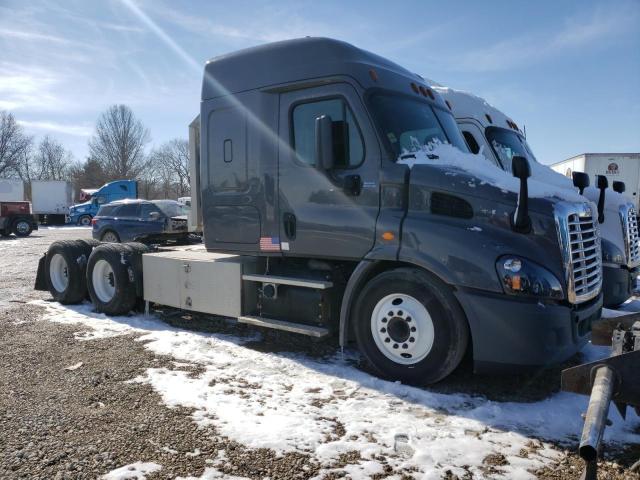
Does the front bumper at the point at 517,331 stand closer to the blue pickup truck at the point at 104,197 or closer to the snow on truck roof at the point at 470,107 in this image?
the snow on truck roof at the point at 470,107

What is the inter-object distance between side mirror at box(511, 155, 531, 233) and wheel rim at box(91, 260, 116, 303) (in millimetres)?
6051

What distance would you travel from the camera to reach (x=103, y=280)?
7602mm

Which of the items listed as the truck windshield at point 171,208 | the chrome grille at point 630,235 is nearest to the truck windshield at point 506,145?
the chrome grille at point 630,235

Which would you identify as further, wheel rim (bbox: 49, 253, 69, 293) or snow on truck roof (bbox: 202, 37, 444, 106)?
wheel rim (bbox: 49, 253, 69, 293)

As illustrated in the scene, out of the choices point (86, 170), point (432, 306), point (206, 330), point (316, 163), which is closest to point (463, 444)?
point (432, 306)

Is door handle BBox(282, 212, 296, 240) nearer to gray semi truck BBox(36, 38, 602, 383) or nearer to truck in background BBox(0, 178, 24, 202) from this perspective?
gray semi truck BBox(36, 38, 602, 383)

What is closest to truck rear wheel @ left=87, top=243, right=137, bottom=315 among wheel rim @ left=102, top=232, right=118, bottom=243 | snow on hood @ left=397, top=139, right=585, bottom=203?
snow on hood @ left=397, top=139, right=585, bottom=203

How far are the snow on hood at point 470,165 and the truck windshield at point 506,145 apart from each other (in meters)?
4.15

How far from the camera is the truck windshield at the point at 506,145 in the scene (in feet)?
28.4

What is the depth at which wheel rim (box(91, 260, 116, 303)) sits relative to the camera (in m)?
7.51

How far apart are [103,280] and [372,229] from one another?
5.01 metres

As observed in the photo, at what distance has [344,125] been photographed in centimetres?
467

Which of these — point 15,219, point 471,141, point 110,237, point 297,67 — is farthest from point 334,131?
point 15,219

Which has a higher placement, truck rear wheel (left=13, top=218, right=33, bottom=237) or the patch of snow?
truck rear wheel (left=13, top=218, right=33, bottom=237)
